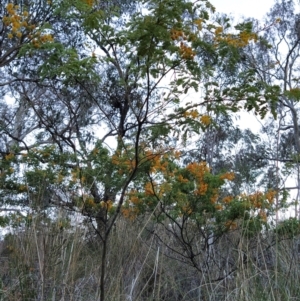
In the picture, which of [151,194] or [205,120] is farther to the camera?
[151,194]

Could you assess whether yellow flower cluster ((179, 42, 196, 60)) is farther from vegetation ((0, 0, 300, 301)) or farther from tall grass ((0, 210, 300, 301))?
tall grass ((0, 210, 300, 301))

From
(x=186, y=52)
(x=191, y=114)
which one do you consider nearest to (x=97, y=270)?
(x=191, y=114)

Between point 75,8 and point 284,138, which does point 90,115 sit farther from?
point 75,8

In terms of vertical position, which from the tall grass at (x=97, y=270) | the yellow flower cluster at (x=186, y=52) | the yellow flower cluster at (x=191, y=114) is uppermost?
the yellow flower cluster at (x=186, y=52)

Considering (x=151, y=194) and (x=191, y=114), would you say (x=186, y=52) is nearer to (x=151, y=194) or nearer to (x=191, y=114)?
(x=191, y=114)

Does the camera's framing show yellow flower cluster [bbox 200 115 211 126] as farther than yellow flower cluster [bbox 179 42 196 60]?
Yes

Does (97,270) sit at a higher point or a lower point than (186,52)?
lower

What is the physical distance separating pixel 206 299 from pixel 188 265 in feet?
2.80

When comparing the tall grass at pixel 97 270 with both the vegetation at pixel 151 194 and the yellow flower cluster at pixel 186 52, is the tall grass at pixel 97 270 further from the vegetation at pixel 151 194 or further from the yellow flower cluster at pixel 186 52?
the yellow flower cluster at pixel 186 52

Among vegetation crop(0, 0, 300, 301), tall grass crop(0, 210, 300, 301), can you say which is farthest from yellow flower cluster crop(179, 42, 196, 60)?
tall grass crop(0, 210, 300, 301)

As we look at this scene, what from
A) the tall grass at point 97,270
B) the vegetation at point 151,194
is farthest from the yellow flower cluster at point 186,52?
the tall grass at point 97,270

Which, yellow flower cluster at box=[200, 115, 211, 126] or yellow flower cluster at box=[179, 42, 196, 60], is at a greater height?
yellow flower cluster at box=[179, 42, 196, 60]

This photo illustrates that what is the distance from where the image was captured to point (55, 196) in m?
3.00

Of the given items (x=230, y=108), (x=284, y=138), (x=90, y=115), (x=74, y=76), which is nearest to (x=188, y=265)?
(x=230, y=108)
